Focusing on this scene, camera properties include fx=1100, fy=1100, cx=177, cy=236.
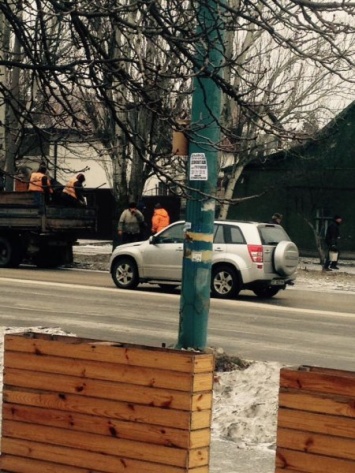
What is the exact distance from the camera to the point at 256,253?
2111 cm

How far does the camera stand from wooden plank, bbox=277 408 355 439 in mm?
5621

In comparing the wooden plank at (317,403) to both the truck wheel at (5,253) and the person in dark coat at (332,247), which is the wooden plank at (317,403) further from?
the person in dark coat at (332,247)

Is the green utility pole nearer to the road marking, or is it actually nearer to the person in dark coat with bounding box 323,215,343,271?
the road marking

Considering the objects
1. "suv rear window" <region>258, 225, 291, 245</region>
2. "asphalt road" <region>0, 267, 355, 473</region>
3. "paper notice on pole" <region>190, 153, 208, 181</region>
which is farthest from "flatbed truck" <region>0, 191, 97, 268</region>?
"paper notice on pole" <region>190, 153, 208, 181</region>

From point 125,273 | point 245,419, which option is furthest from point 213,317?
point 245,419

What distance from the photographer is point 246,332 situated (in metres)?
15.9

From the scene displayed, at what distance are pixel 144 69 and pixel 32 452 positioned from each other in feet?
9.81

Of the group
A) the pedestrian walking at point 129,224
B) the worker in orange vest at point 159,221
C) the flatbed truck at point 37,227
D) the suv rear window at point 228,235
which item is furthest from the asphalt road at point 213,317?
the worker in orange vest at point 159,221

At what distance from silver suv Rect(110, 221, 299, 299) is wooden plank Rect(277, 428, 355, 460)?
50.0 ft

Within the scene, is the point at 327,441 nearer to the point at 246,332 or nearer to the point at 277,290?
the point at 246,332

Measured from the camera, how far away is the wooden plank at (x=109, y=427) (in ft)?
19.5

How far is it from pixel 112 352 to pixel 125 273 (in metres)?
16.5

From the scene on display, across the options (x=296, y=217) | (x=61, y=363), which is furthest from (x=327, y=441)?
(x=296, y=217)

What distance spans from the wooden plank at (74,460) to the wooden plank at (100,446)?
0.04ft
